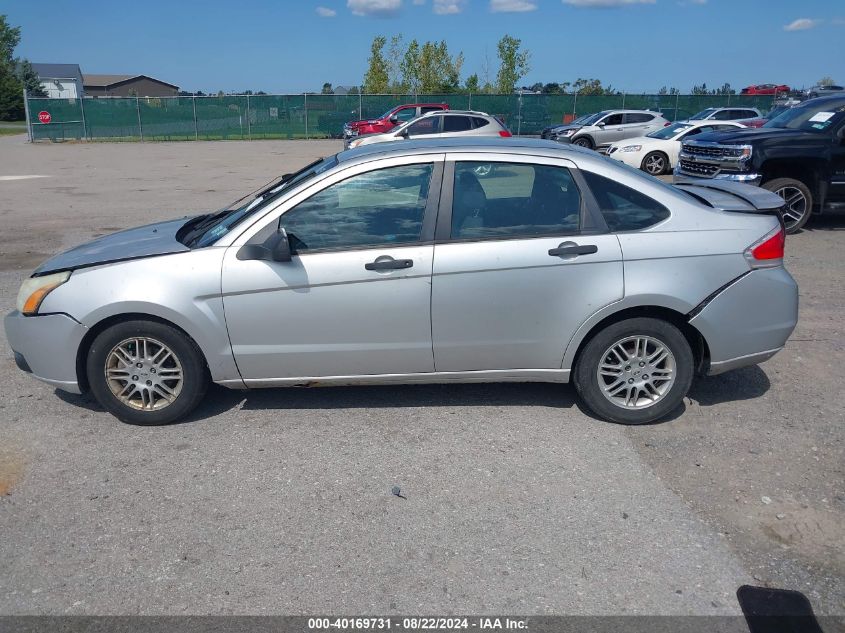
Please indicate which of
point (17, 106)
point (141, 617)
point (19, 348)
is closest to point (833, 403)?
point (141, 617)

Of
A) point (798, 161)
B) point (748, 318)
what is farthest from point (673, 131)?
point (748, 318)

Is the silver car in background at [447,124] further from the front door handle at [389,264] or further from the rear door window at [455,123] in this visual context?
the front door handle at [389,264]

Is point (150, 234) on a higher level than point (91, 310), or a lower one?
higher

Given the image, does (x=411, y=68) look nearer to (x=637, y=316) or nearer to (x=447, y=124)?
(x=447, y=124)

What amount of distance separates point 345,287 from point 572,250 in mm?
1393

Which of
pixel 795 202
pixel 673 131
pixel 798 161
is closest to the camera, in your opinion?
pixel 798 161

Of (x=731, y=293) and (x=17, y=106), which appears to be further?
(x=17, y=106)

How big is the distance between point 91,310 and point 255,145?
3352cm

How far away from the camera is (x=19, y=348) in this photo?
4.60 m

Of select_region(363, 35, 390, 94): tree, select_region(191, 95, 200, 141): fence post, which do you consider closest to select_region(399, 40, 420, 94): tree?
select_region(363, 35, 390, 94): tree

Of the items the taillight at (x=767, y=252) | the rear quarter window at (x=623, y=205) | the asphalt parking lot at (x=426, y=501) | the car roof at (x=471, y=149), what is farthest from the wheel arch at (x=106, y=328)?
the taillight at (x=767, y=252)

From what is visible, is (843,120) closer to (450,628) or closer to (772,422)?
(772,422)

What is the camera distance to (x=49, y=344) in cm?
446

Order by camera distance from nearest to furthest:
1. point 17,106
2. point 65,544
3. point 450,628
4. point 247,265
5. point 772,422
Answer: point 450,628 < point 65,544 < point 247,265 < point 772,422 < point 17,106
